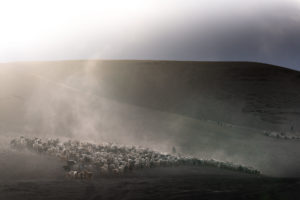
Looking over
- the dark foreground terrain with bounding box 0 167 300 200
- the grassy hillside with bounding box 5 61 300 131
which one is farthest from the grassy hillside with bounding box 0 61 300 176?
the dark foreground terrain with bounding box 0 167 300 200

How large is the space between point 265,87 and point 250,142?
1678 inches

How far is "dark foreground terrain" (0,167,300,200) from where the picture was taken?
12.2 meters

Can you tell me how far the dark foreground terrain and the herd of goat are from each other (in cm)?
56

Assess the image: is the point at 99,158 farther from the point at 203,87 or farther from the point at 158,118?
the point at 203,87

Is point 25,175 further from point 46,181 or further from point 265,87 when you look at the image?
point 265,87

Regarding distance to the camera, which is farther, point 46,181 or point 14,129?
point 14,129

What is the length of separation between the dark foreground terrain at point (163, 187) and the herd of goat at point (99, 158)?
0.56m

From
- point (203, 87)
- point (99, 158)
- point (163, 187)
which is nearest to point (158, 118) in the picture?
point (99, 158)

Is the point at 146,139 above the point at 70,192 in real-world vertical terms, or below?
above

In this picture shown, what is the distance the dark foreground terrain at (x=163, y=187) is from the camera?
12.2 metres

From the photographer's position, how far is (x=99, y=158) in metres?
16.8

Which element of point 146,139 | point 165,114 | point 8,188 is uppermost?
point 165,114

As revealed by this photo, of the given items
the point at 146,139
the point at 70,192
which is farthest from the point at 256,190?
the point at 146,139

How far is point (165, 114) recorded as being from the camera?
116 feet
